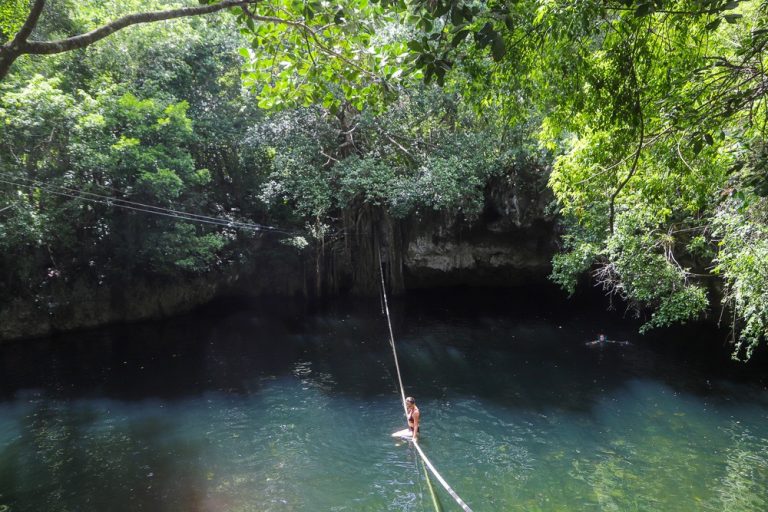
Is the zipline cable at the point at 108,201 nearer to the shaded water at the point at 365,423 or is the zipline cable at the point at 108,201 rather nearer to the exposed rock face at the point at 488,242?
the shaded water at the point at 365,423

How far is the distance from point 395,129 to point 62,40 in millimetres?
10263

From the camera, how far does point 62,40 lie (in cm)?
330

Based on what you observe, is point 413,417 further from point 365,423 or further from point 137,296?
point 137,296

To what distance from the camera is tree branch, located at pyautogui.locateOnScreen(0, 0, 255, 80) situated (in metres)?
3.21

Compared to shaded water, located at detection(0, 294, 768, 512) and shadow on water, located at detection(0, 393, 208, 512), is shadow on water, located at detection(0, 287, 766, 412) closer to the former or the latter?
shaded water, located at detection(0, 294, 768, 512)

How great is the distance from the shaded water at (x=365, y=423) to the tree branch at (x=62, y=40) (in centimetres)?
495

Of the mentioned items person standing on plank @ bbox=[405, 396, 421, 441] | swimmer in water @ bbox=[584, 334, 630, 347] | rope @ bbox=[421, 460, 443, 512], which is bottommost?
rope @ bbox=[421, 460, 443, 512]

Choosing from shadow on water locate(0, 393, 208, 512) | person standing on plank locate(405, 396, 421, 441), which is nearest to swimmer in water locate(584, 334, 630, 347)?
person standing on plank locate(405, 396, 421, 441)

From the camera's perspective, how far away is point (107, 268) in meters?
13.5

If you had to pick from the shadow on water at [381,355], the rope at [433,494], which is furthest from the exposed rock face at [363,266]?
the rope at [433,494]

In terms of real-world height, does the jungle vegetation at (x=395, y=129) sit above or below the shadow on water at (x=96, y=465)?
above

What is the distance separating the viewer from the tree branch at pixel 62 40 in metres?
3.21

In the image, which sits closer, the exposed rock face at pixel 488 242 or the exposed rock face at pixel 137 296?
the exposed rock face at pixel 137 296

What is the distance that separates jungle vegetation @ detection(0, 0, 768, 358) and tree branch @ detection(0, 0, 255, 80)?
0.07 feet
